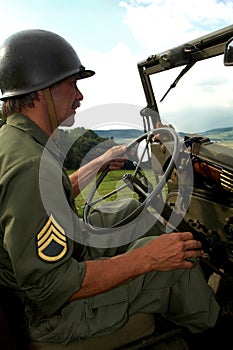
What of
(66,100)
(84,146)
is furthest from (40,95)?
(84,146)

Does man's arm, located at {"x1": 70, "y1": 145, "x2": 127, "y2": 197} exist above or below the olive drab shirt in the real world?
below

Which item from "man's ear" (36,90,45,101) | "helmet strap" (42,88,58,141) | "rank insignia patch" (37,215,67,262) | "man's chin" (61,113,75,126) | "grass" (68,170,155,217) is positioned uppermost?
"man's ear" (36,90,45,101)

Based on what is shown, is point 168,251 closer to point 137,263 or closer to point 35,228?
point 137,263

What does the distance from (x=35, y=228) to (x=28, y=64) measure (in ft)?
2.97

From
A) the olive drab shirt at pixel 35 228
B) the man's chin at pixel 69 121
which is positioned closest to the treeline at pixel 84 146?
the man's chin at pixel 69 121

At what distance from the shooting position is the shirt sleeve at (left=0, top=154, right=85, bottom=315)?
4.23ft

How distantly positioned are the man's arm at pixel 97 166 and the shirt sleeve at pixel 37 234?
1.10 meters

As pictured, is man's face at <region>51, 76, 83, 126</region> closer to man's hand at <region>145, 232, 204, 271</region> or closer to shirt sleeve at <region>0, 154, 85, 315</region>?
shirt sleeve at <region>0, 154, 85, 315</region>

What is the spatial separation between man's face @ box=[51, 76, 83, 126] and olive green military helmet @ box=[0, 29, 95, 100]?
0.13 ft

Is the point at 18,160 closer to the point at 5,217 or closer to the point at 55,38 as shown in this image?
the point at 5,217

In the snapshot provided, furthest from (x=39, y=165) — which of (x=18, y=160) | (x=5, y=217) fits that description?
(x=5, y=217)

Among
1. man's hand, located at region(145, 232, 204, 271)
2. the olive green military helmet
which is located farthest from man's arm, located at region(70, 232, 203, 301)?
the olive green military helmet

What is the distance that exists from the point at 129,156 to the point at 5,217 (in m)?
1.29

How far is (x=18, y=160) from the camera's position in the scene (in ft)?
4.45
